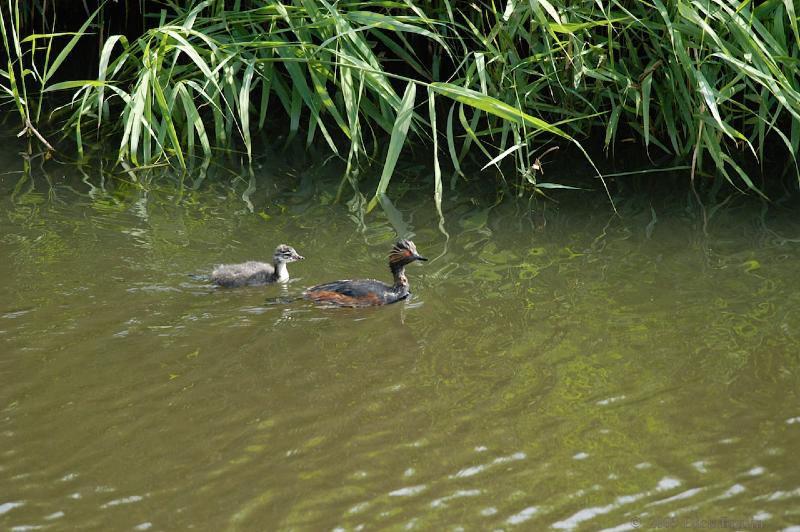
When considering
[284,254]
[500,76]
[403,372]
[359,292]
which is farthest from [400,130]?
[403,372]

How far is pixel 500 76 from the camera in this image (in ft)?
32.0

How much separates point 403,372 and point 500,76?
4067 mm

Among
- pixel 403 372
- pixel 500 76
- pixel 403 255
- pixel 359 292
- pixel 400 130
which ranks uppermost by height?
pixel 500 76

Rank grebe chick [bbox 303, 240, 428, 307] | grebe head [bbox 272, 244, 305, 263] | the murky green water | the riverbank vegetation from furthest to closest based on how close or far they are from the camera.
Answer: the riverbank vegetation
grebe head [bbox 272, 244, 305, 263]
grebe chick [bbox 303, 240, 428, 307]
the murky green water

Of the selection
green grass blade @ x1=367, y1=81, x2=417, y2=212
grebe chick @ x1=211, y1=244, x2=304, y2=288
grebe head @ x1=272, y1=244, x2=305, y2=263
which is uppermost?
green grass blade @ x1=367, y1=81, x2=417, y2=212

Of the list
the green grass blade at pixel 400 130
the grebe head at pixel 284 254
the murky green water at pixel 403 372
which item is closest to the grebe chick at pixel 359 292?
the murky green water at pixel 403 372

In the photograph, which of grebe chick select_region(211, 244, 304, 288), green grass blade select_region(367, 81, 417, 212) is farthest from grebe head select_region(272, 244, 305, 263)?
green grass blade select_region(367, 81, 417, 212)

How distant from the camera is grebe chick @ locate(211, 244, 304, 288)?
789 cm

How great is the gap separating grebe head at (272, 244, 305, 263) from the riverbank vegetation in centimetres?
87

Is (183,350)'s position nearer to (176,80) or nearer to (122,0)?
(176,80)

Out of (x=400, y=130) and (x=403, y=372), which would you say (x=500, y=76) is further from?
(x=403, y=372)

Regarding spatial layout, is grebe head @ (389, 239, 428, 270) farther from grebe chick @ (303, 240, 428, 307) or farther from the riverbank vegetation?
the riverbank vegetation

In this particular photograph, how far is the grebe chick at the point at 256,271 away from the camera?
7.89 m

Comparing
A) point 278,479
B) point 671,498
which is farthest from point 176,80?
point 671,498
